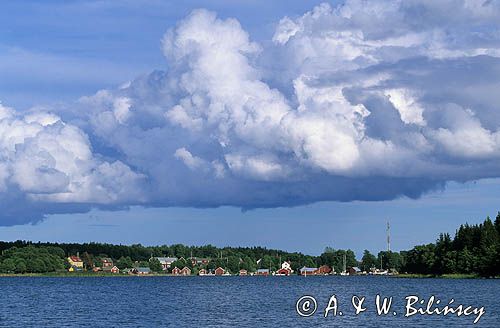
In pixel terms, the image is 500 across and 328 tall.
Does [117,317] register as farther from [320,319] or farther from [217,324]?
[320,319]

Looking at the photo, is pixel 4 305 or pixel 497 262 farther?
pixel 497 262

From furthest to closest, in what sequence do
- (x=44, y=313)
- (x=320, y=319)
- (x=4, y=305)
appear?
(x=4, y=305), (x=44, y=313), (x=320, y=319)

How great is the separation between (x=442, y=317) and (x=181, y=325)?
2775 centimetres

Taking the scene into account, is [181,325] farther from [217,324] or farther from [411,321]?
[411,321]

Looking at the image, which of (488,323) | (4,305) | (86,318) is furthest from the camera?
(4,305)

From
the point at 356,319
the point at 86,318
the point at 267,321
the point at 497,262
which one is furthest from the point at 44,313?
the point at 497,262

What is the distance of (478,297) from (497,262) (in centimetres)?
7210

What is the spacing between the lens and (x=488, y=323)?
84688mm

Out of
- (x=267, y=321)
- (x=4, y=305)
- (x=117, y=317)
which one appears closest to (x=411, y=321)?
(x=267, y=321)

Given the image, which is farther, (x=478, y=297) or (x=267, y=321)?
(x=478, y=297)

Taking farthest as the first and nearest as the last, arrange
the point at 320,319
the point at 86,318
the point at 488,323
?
1. the point at 86,318
2. the point at 320,319
3. the point at 488,323

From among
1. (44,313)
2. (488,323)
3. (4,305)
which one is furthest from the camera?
(4,305)

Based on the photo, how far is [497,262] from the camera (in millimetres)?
195375

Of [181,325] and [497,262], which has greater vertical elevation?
[497,262]
